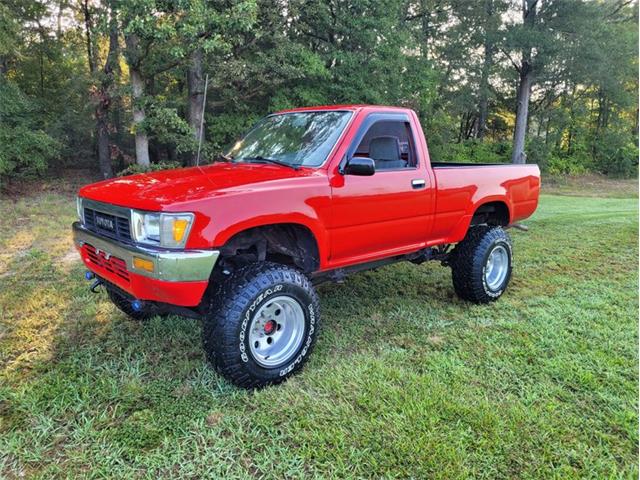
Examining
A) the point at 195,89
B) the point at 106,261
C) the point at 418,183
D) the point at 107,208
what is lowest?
the point at 106,261

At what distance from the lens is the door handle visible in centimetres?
387

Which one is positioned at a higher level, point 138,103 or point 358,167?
point 138,103

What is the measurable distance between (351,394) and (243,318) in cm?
86

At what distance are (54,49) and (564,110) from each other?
2446 cm

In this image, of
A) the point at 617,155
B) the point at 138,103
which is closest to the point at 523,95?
the point at 617,155

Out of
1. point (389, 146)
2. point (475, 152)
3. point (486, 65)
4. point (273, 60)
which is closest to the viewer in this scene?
point (389, 146)

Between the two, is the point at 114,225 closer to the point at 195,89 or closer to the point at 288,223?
the point at 288,223

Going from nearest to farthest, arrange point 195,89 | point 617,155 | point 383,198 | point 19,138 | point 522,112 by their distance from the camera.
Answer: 1. point 383,198
2. point 19,138
3. point 195,89
4. point 522,112
5. point 617,155

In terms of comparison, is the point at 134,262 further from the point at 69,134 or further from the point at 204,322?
the point at 69,134

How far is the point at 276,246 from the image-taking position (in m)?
3.37

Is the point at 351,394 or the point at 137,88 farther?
the point at 137,88

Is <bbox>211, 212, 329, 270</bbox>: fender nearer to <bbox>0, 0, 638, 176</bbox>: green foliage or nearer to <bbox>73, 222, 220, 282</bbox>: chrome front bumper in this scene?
<bbox>73, 222, 220, 282</bbox>: chrome front bumper

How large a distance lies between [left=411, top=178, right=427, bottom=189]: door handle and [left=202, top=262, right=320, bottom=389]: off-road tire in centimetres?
139

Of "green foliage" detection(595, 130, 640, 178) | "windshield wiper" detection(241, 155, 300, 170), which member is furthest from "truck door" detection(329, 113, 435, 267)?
"green foliage" detection(595, 130, 640, 178)
